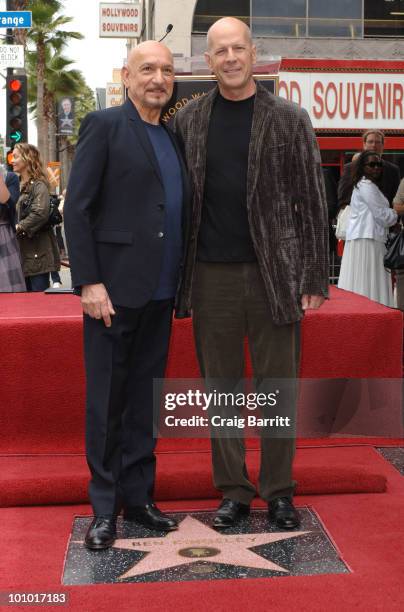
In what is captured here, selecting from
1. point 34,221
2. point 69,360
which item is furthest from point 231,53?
point 34,221

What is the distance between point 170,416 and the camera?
422 cm

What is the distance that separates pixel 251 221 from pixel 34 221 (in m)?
4.79

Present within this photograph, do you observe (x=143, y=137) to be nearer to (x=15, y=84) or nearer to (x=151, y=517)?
(x=151, y=517)

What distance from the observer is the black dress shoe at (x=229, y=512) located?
379 centimetres

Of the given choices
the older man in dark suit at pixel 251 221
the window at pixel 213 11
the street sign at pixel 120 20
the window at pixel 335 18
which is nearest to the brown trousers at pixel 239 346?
the older man in dark suit at pixel 251 221

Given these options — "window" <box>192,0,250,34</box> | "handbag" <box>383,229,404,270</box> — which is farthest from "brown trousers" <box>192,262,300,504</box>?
"window" <box>192,0,250,34</box>

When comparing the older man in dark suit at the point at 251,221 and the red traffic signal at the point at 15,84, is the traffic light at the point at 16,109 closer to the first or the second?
the red traffic signal at the point at 15,84

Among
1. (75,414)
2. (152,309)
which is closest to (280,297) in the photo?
(152,309)

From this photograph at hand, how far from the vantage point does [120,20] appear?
21594 millimetres

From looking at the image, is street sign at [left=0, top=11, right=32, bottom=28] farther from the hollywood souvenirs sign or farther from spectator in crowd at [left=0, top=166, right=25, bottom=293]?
the hollywood souvenirs sign

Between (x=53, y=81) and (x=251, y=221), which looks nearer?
(x=251, y=221)

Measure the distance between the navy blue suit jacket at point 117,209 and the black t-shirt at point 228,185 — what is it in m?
0.24

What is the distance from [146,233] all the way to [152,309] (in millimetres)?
→ 312

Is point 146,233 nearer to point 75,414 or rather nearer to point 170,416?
point 170,416
